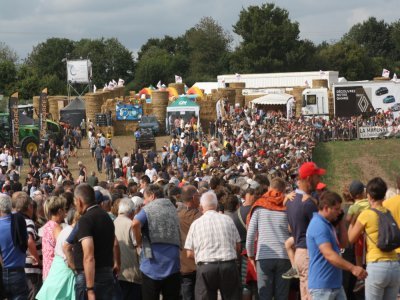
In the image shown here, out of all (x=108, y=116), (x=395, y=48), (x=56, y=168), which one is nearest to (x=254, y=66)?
(x=395, y=48)

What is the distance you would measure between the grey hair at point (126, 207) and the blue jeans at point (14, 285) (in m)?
1.24

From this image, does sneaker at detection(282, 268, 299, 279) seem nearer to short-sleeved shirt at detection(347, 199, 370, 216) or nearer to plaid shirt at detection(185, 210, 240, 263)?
plaid shirt at detection(185, 210, 240, 263)

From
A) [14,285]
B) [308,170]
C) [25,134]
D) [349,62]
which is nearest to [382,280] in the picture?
[308,170]

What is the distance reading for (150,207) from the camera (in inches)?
378

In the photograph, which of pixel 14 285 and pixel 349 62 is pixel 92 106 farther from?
pixel 349 62

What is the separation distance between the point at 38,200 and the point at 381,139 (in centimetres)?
4051

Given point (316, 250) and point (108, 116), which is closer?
point (316, 250)

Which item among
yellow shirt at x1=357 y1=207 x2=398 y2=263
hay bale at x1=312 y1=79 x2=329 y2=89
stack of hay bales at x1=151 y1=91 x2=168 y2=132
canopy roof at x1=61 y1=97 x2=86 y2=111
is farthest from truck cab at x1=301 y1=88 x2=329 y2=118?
yellow shirt at x1=357 y1=207 x2=398 y2=263

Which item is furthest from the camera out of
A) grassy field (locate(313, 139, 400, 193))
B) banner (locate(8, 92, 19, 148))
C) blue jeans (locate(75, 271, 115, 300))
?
grassy field (locate(313, 139, 400, 193))

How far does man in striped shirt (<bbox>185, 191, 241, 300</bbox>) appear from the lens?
9367 millimetres

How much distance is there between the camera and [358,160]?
46625 millimetres

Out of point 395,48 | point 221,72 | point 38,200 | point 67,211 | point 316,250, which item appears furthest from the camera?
point 395,48

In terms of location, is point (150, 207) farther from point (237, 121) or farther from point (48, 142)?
point (237, 121)

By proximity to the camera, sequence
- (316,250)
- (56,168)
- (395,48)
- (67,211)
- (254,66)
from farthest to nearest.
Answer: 1. (395,48)
2. (254,66)
3. (56,168)
4. (67,211)
5. (316,250)
